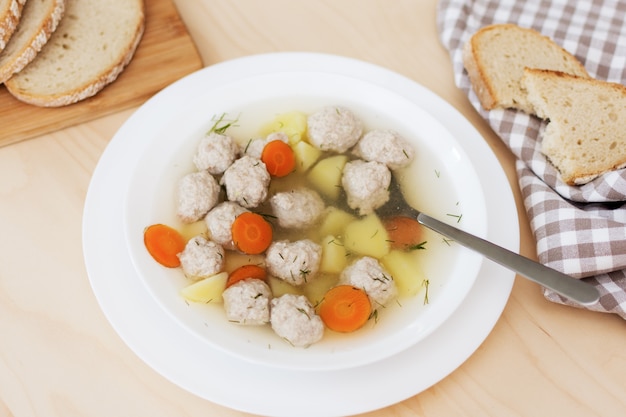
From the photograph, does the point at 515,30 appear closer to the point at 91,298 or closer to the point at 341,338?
the point at 341,338

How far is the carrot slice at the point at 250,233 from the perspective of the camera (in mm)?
1559

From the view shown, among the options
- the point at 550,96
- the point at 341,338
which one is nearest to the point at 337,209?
the point at 341,338

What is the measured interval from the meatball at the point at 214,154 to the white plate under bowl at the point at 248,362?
0.58 feet

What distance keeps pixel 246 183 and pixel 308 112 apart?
0.39 meters

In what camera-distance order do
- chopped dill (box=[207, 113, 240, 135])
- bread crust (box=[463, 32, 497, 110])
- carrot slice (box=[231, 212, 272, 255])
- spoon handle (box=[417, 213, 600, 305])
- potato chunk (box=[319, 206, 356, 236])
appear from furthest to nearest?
bread crust (box=[463, 32, 497, 110]) < chopped dill (box=[207, 113, 240, 135]) < potato chunk (box=[319, 206, 356, 236]) < carrot slice (box=[231, 212, 272, 255]) < spoon handle (box=[417, 213, 600, 305])

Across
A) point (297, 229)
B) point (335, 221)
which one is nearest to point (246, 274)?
point (297, 229)

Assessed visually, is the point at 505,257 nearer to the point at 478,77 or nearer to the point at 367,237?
the point at 367,237

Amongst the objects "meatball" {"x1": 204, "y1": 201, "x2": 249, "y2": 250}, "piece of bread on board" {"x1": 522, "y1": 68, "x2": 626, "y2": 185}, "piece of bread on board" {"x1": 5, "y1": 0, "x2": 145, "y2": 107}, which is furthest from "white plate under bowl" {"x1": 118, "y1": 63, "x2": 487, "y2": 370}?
"piece of bread on board" {"x1": 522, "y1": 68, "x2": 626, "y2": 185}

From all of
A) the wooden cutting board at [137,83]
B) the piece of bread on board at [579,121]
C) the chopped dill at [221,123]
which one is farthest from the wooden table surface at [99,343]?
the chopped dill at [221,123]

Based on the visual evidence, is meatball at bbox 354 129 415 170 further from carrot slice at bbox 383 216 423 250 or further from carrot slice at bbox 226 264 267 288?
carrot slice at bbox 226 264 267 288

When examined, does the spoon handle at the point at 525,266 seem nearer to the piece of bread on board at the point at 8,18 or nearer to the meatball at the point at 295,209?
the meatball at the point at 295,209

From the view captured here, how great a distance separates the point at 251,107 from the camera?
1.87 m

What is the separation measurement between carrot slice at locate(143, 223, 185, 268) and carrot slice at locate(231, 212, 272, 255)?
6.2 inches

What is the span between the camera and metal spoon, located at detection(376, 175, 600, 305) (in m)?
1.34
